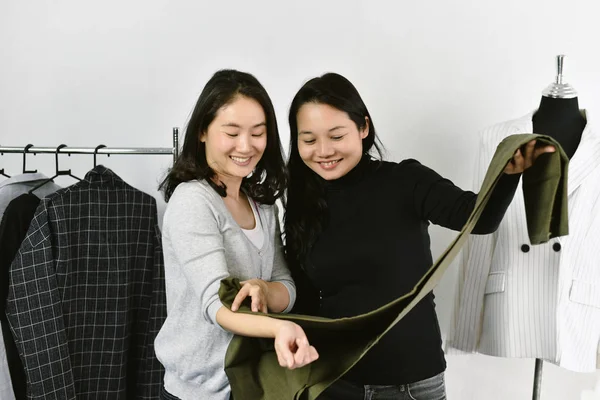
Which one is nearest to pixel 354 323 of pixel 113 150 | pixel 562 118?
pixel 562 118

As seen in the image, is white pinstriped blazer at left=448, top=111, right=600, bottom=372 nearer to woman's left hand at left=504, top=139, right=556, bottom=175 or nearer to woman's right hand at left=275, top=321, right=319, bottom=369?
woman's left hand at left=504, top=139, right=556, bottom=175

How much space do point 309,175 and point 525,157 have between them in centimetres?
55

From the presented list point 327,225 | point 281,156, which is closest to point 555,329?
point 327,225

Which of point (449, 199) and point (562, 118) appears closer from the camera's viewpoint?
→ point (449, 199)

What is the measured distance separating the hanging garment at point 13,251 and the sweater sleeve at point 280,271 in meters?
0.74

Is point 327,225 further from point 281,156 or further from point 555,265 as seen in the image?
point 555,265

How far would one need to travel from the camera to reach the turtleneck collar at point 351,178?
61.8 inches

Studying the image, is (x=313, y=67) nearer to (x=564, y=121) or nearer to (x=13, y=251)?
(x=564, y=121)

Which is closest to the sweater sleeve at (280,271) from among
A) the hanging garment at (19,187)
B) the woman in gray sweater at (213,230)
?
the woman in gray sweater at (213,230)

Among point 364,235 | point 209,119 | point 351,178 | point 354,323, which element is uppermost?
point 209,119

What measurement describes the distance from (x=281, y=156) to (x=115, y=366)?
0.78m

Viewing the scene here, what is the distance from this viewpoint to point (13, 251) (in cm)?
181

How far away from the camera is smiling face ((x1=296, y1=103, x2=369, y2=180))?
148 centimetres

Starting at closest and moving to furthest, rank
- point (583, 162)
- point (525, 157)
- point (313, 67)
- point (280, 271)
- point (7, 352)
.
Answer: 1. point (525, 157)
2. point (280, 271)
3. point (583, 162)
4. point (7, 352)
5. point (313, 67)
